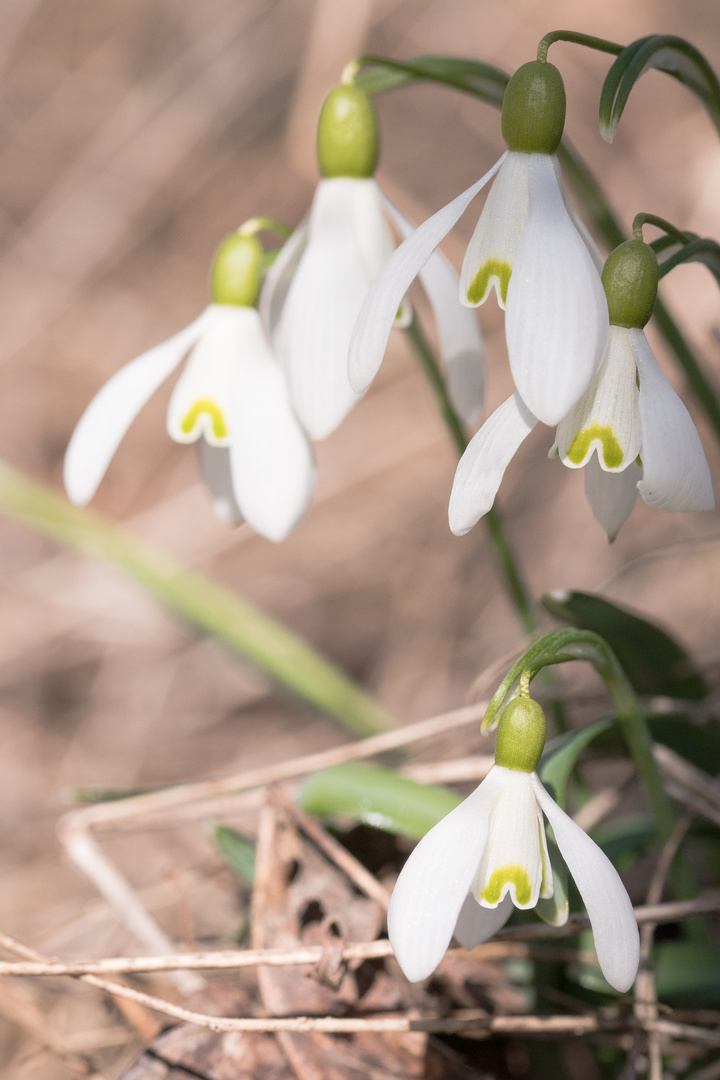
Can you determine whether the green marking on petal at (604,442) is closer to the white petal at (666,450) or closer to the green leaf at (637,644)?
the white petal at (666,450)

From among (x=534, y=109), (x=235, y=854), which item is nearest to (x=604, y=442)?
(x=534, y=109)

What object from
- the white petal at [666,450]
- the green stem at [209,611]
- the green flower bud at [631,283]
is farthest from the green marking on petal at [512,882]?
the green stem at [209,611]

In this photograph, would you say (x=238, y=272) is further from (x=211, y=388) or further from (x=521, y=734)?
(x=521, y=734)

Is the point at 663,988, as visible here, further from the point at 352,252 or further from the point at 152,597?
the point at 152,597

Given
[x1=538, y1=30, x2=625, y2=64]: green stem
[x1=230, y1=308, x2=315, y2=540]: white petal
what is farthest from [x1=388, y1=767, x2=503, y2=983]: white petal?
[x1=538, y1=30, x2=625, y2=64]: green stem

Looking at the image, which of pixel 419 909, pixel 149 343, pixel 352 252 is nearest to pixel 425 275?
pixel 352 252

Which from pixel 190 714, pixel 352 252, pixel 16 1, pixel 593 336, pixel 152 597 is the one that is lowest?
pixel 593 336
